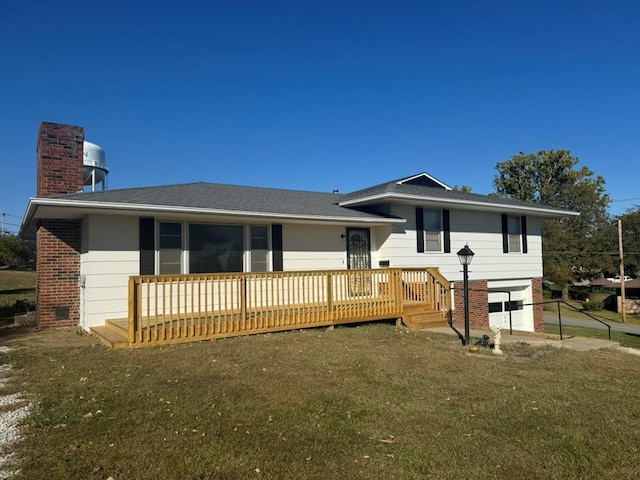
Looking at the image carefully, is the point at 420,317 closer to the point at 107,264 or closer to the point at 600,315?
the point at 107,264

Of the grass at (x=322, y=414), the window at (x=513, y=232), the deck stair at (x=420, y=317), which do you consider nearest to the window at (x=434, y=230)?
the deck stair at (x=420, y=317)

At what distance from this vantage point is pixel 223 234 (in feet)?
35.0

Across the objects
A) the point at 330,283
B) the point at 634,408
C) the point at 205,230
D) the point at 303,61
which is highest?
the point at 303,61

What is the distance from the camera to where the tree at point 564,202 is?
132 feet

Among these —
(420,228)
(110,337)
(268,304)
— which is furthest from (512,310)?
(110,337)

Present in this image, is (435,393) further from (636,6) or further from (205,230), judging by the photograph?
(636,6)

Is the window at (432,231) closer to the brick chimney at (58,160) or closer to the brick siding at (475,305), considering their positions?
the brick siding at (475,305)

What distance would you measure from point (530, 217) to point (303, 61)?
10.8 m

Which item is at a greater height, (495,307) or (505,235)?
(505,235)

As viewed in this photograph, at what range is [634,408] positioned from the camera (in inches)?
186

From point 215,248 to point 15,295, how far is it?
1594 centimetres

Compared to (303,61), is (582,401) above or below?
below

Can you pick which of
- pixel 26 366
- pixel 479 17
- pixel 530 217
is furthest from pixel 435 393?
pixel 530 217

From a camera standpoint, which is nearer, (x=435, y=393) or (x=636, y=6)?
(x=435, y=393)
